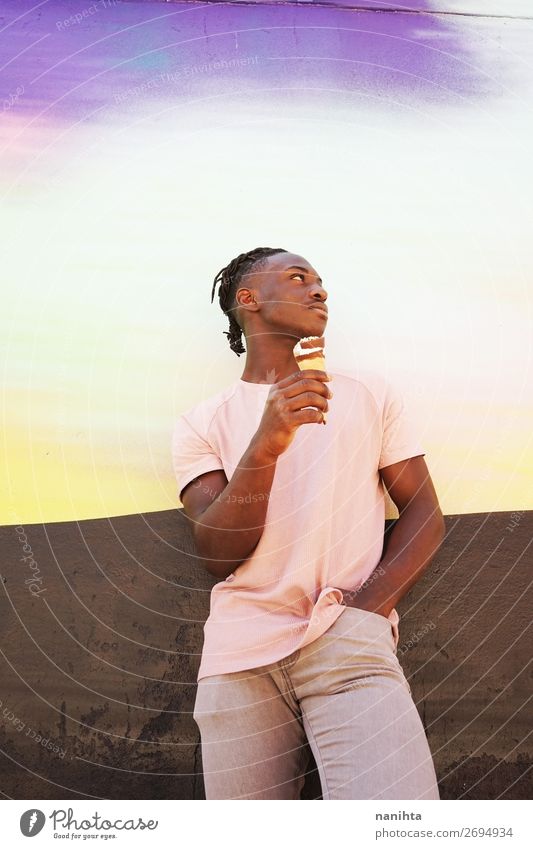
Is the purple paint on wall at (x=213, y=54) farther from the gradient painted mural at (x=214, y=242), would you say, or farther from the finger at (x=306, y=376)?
the finger at (x=306, y=376)

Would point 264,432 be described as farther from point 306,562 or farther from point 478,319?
point 478,319

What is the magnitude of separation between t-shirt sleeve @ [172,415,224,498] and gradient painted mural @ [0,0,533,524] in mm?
172

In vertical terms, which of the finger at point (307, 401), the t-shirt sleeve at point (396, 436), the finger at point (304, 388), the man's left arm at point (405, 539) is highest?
the finger at point (304, 388)

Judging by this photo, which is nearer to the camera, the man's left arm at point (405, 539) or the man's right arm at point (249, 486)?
the man's right arm at point (249, 486)

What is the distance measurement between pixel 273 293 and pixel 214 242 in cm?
30

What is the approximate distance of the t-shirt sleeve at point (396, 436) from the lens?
Answer: 2076 millimetres

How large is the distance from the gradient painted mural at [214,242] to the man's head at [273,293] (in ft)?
0.34

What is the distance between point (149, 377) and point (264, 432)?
586 millimetres

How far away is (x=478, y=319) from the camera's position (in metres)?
2.35

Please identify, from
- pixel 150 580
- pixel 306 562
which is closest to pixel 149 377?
pixel 150 580

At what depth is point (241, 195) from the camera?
2.40m
